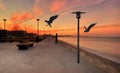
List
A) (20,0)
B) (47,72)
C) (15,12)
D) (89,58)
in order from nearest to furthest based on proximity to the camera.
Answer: (47,72) < (89,58) < (20,0) < (15,12)

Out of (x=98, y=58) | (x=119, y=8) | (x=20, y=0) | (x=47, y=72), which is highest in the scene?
(x=20, y=0)

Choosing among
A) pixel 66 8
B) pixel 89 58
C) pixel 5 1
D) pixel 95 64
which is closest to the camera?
pixel 95 64

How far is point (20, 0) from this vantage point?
17.2m

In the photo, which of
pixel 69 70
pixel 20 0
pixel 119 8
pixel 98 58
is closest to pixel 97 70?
pixel 98 58

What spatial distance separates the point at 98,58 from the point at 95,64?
44cm

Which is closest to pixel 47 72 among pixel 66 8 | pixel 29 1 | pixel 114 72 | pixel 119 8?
pixel 114 72

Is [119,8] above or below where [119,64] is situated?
above

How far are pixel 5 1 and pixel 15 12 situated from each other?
609 centimetres

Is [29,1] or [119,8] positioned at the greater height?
[29,1]

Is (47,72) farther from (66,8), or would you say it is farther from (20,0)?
(66,8)

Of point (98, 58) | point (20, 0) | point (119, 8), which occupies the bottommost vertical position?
point (98, 58)

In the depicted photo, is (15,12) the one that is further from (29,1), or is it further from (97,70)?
(97,70)

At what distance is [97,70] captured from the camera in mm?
6562

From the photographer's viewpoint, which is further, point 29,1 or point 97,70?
point 29,1
